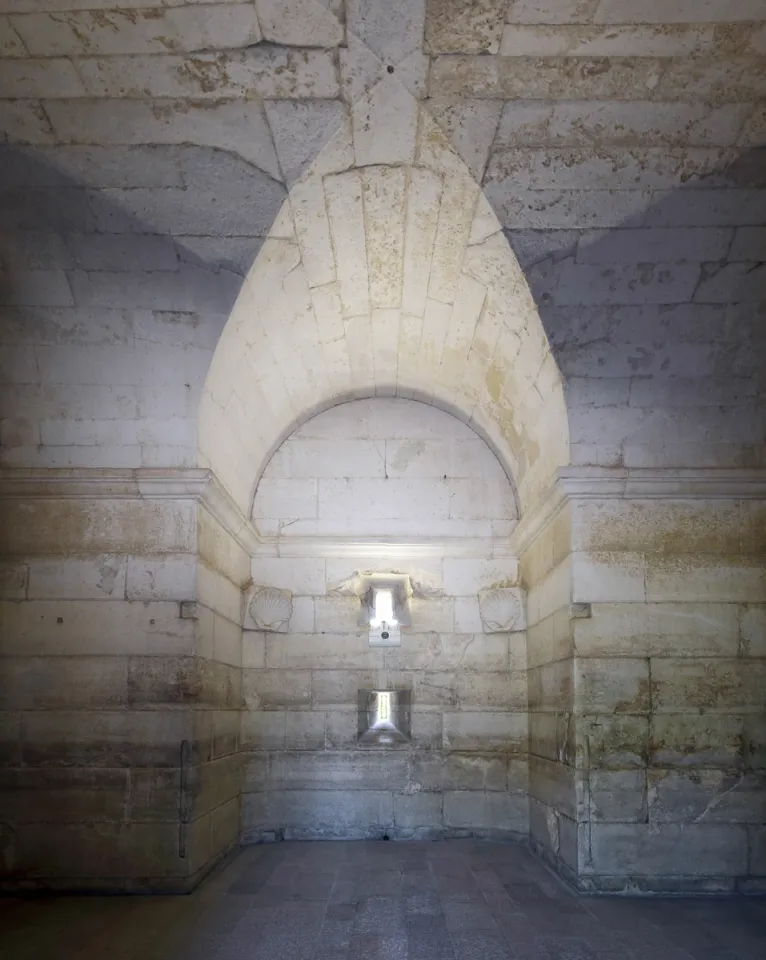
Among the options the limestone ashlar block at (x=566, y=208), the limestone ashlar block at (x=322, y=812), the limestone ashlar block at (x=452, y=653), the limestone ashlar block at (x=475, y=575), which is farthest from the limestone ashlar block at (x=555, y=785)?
the limestone ashlar block at (x=566, y=208)

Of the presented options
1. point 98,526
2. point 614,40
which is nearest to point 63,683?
point 98,526

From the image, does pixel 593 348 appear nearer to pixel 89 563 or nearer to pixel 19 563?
pixel 89 563

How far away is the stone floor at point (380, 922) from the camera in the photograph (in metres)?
3.84

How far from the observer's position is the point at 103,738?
5.05m

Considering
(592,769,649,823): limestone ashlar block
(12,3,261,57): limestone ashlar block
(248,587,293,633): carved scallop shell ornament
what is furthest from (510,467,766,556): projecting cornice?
(12,3,261,57): limestone ashlar block

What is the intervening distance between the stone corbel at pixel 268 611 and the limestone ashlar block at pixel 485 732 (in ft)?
4.87

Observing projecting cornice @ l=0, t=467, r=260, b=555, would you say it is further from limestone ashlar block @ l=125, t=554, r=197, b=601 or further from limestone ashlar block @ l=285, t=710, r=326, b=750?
limestone ashlar block @ l=285, t=710, r=326, b=750

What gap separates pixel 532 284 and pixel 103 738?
3.51 m

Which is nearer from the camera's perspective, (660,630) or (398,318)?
(660,630)

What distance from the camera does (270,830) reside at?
673cm

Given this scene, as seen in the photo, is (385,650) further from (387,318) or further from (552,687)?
(387,318)

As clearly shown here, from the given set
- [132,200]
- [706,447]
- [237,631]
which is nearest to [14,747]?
[237,631]

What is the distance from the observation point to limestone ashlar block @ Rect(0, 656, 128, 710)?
16.7ft

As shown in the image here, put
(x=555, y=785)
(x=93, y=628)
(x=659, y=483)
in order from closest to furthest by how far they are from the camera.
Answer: (x=93, y=628), (x=659, y=483), (x=555, y=785)
